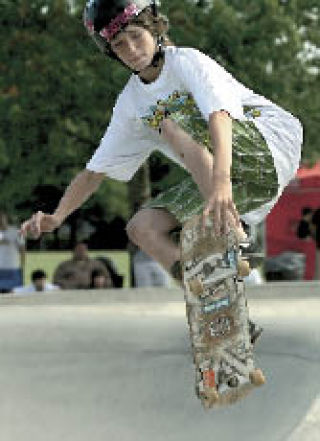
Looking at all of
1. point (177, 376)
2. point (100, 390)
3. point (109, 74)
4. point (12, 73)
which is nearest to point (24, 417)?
point (100, 390)

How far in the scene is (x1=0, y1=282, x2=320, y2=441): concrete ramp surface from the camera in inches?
143

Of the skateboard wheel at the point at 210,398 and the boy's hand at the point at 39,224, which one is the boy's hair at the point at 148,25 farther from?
the skateboard wheel at the point at 210,398

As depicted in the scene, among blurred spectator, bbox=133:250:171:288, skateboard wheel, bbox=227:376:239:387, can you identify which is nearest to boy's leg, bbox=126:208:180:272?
skateboard wheel, bbox=227:376:239:387

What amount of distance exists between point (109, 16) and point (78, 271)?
7011 millimetres

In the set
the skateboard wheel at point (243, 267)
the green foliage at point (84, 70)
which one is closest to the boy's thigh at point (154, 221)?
the skateboard wheel at point (243, 267)

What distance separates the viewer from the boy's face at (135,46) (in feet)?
11.1

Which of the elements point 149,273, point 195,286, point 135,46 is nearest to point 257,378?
point 195,286

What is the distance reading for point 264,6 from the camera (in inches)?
488

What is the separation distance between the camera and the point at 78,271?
404 inches

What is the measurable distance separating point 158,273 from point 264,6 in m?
3.76

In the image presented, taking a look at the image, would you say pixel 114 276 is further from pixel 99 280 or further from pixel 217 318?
pixel 217 318

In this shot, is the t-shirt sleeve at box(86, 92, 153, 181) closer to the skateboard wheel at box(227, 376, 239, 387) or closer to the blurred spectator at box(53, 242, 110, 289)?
the skateboard wheel at box(227, 376, 239, 387)

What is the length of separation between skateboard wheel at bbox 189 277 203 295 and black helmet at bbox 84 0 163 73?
76cm

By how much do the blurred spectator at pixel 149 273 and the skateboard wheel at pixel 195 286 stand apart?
737 cm
